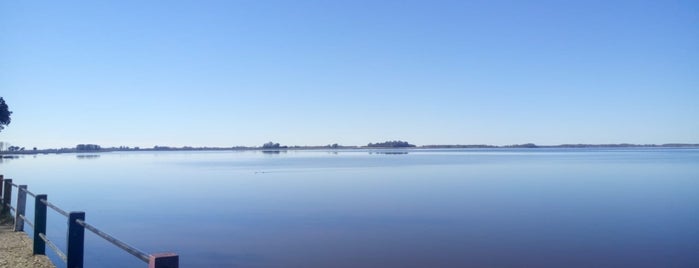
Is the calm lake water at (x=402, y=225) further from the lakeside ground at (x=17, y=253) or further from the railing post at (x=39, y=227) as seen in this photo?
the railing post at (x=39, y=227)

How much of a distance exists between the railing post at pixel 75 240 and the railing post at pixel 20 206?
167 inches

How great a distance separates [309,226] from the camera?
16.9 meters

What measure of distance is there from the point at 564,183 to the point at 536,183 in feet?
4.99

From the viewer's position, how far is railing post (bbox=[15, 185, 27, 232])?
10.3 metres

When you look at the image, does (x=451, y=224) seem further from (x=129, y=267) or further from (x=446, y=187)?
(x=446, y=187)

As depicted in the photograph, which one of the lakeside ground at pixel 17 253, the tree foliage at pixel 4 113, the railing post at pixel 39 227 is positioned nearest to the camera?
the lakeside ground at pixel 17 253

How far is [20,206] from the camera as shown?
10594 mm

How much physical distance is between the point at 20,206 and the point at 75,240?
5126mm

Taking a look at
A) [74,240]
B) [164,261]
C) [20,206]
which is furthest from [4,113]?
[164,261]

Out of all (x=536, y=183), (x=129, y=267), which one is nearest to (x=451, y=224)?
(x=129, y=267)

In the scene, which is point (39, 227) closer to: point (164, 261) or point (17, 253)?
point (17, 253)

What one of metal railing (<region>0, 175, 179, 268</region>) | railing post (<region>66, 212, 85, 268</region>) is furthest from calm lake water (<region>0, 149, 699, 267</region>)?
railing post (<region>66, 212, 85, 268</region>)

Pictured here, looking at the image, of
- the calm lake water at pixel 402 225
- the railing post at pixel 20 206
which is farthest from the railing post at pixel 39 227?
the calm lake water at pixel 402 225

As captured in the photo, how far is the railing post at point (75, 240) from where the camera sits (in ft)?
20.7
